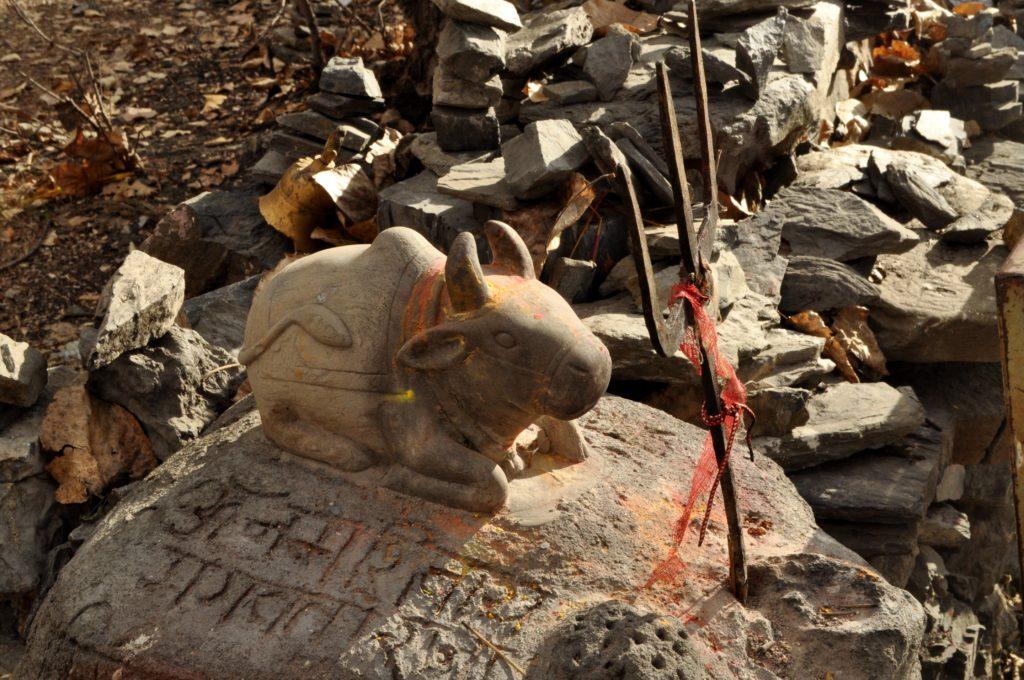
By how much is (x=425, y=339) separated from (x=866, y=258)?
11.9 ft

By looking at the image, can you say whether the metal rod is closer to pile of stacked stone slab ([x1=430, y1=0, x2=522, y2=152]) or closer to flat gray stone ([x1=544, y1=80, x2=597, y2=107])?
pile of stacked stone slab ([x1=430, y1=0, x2=522, y2=152])

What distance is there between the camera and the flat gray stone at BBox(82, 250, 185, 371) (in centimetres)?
439

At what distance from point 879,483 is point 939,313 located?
1193mm

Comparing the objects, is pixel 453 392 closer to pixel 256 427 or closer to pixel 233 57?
pixel 256 427

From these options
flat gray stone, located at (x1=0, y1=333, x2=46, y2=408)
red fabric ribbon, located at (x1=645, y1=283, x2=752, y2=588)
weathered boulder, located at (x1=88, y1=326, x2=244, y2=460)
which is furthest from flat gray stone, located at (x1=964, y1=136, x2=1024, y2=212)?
flat gray stone, located at (x1=0, y1=333, x2=46, y2=408)

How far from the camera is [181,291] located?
15.7 ft

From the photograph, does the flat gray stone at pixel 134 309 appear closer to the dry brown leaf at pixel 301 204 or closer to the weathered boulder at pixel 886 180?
the dry brown leaf at pixel 301 204

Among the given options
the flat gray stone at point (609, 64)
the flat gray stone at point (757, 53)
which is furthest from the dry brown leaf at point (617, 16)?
the flat gray stone at point (757, 53)

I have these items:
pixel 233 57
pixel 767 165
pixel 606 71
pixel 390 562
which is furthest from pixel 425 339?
pixel 233 57

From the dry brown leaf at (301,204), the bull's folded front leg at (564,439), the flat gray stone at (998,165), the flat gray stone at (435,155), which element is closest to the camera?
the bull's folded front leg at (564,439)

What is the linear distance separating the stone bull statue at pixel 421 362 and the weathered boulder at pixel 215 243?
106 inches

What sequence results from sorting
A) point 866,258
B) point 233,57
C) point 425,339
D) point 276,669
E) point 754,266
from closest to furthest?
point 276,669 → point 425,339 → point 754,266 → point 866,258 → point 233,57

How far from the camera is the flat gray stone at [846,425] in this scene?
16.1 feet

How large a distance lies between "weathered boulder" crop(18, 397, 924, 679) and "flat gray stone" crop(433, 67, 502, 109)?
268 cm
